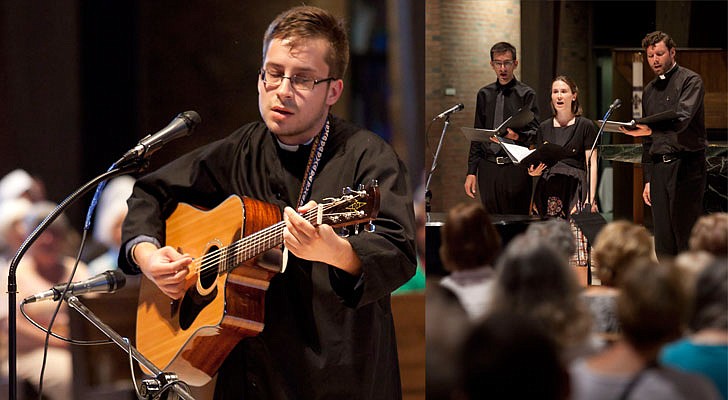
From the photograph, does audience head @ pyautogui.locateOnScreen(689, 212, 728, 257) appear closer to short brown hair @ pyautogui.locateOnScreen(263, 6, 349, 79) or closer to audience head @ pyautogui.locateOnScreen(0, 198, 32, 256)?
short brown hair @ pyautogui.locateOnScreen(263, 6, 349, 79)

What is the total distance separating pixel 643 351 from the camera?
111 cm

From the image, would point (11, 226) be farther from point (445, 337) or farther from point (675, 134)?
point (445, 337)

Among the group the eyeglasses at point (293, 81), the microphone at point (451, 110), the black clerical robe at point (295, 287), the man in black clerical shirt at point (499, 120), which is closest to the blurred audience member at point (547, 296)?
the black clerical robe at point (295, 287)

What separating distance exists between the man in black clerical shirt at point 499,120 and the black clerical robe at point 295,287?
2.91ft

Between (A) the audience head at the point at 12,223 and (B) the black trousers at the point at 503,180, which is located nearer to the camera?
(B) the black trousers at the point at 503,180

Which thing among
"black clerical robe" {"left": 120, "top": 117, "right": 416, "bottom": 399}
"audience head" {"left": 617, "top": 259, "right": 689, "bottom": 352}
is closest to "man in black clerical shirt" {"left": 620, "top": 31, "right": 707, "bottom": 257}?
"black clerical robe" {"left": 120, "top": 117, "right": 416, "bottom": 399}

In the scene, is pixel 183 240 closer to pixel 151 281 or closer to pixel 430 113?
pixel 151 281

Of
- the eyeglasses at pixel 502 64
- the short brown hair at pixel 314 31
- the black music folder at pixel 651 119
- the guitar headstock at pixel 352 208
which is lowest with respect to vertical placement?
the guitar headstock at pixel 352 208

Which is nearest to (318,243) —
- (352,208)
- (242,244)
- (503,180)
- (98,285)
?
(352,208)

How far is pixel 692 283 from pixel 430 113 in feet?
10.5

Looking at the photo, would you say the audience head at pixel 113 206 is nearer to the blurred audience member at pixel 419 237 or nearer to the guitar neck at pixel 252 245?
the guitar neck at pixel 252 245

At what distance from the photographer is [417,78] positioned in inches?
145

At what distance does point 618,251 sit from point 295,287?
1823mm

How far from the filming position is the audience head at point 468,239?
143 centimetres
